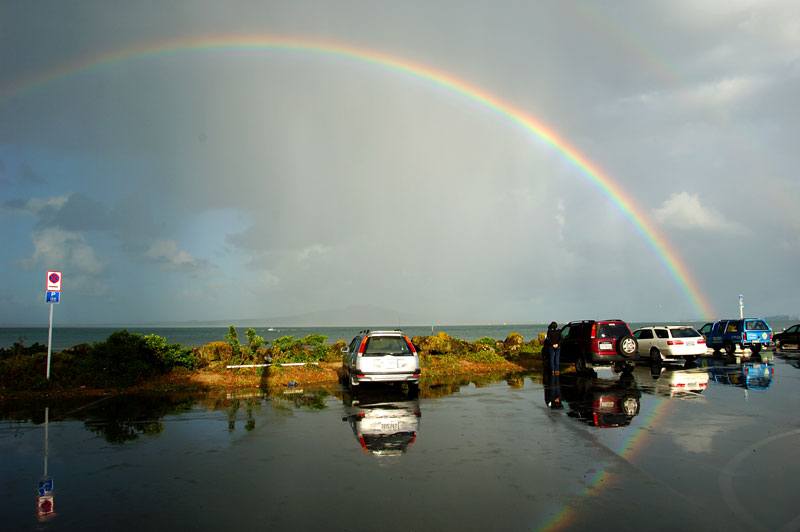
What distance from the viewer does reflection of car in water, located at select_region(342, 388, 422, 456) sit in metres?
8.85

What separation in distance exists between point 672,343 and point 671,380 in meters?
6.63

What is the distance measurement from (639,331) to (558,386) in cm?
1234

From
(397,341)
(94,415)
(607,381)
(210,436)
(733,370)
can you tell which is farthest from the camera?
(733,370)

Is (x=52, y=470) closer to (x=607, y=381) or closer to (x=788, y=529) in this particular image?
(x=788, y=529)

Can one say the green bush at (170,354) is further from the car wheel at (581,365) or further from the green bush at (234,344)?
the car wheel at (581,365)

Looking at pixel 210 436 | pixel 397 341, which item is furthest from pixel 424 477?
pixel 397 341

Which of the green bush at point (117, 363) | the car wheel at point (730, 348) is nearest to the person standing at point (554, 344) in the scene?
the green bush at point (117, 363)

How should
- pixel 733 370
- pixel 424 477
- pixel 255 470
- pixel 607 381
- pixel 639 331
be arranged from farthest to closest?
pixel 639 331 < pixel 733 370 < pixel 607 381 < pixel 255 470 < pixel 424 477

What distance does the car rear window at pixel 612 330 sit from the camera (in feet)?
64.8

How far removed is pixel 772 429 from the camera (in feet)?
31.6

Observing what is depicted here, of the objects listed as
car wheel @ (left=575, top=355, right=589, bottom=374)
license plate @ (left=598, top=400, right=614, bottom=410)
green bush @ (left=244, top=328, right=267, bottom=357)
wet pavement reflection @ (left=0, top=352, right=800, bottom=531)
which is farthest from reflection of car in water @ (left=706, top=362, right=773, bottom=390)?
green bush @ (left=244, top=328, right=267, bottom=357)

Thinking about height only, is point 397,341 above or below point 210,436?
above

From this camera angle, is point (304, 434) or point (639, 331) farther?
point (639, 331)

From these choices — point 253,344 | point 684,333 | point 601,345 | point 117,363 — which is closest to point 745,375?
point 684,333
